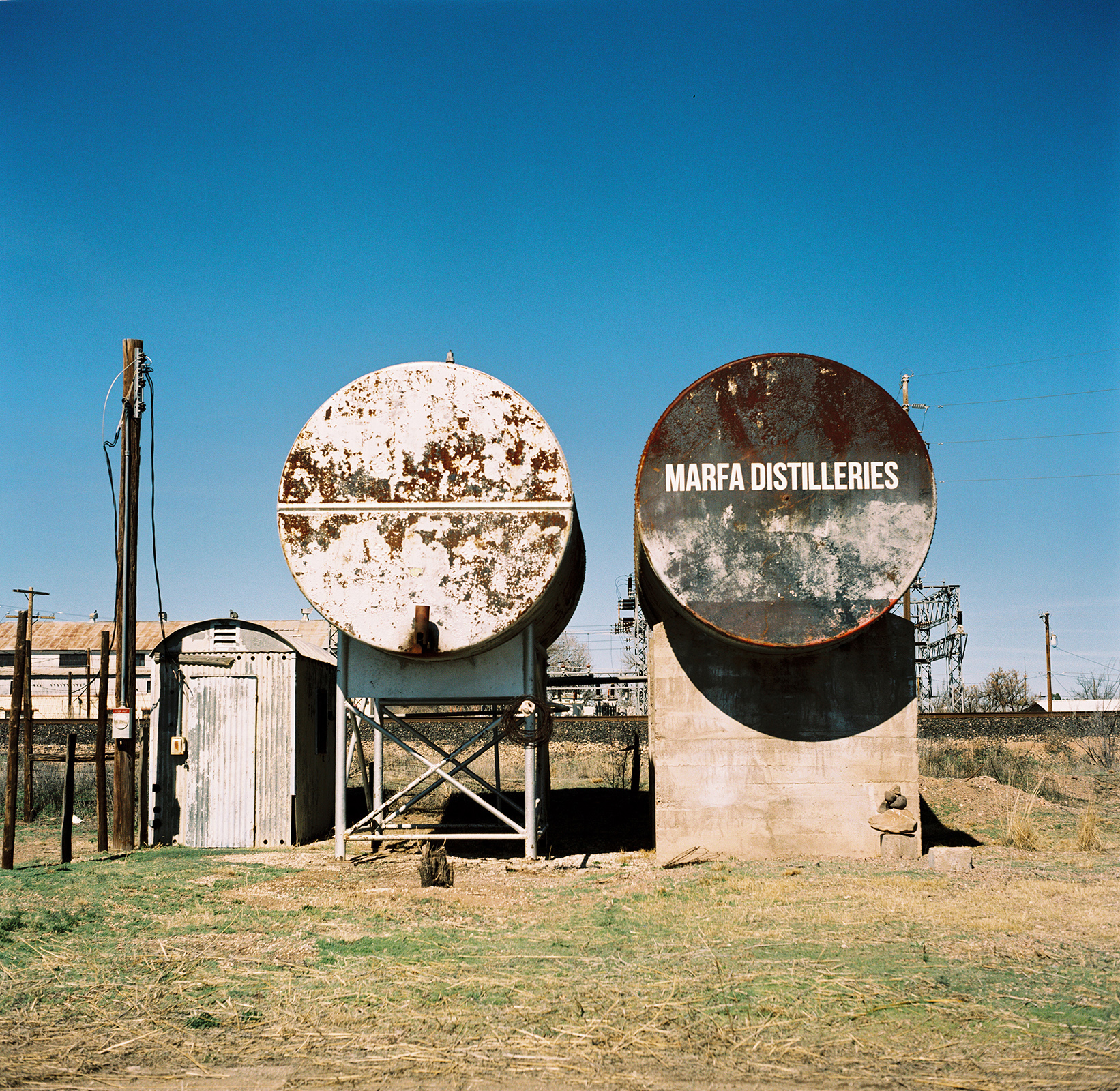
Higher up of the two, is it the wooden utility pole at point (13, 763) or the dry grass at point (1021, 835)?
the wooden utility pole at point (13, 763)

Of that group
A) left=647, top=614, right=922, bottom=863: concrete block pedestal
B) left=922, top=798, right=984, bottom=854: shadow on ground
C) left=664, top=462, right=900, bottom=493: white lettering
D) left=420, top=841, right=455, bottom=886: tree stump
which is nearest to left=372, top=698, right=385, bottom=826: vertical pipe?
left=420, top=841, right=455, bottom=886: tree stump

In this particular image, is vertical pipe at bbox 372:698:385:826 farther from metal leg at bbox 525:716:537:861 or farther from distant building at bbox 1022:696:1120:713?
distant building at bbox 1022:696:1120:713

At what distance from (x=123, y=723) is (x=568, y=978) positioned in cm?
973

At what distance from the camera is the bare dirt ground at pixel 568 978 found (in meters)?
5.46

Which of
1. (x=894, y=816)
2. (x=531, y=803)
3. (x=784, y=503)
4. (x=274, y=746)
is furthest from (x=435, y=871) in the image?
(x=784, y=503)

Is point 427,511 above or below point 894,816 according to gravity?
above

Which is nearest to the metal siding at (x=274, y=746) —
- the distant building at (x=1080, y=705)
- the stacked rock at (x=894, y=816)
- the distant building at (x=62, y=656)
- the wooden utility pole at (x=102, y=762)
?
the wooden utility pole at (x=102, y=762)

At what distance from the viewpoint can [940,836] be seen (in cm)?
1520

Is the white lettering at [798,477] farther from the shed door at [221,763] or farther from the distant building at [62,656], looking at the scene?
the distant building at [62,656]

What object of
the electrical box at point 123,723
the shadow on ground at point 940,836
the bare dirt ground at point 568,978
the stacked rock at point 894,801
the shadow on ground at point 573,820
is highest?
the electrical box at point 123,723

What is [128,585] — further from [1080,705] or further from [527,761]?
[1080,705]

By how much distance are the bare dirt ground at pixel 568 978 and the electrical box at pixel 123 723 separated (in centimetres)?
230

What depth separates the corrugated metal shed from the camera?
1519 centimetres

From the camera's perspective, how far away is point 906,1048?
566 cm
